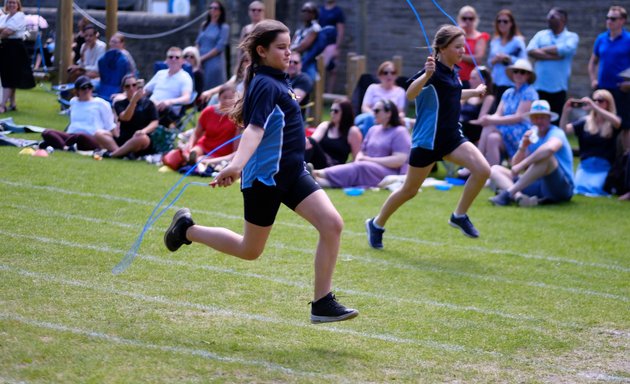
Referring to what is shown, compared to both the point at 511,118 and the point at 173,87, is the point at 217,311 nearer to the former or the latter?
the point at 511,118

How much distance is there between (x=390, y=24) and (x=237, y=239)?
16254 mm

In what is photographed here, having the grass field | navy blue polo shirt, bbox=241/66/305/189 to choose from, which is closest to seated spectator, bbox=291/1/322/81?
the grass field

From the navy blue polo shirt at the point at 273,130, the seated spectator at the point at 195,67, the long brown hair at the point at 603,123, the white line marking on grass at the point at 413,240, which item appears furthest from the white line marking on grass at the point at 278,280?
the seated spectator at the point at 195,67

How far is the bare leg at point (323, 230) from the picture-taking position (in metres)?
5.67

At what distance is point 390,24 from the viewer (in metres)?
Result: 21.6

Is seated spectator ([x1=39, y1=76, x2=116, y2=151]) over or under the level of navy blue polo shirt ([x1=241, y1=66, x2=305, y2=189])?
under

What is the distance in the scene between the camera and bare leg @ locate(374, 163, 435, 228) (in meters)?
8.39

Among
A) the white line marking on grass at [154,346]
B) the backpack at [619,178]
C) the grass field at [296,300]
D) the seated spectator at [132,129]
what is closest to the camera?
the white line marking on grass at [154,346]

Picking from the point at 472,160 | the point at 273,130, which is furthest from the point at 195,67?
the point at 273,130

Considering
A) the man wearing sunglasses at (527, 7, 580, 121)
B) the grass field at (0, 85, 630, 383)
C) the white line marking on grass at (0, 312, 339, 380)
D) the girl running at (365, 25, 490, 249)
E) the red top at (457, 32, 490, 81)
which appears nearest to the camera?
the white line marking on grass at (0, 312, 339, 380)

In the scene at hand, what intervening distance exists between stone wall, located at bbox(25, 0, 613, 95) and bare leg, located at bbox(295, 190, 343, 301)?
41.8 ft

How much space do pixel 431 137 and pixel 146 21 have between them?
52.2ft

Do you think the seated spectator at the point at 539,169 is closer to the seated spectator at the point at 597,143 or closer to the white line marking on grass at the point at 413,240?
the seated spectator at the point at 597,143

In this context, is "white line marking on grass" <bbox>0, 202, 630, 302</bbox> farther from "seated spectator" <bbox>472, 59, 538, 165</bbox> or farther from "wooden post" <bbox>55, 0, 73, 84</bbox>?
"wooden post" <bbox>55, 0, 73, 84</bbox>
